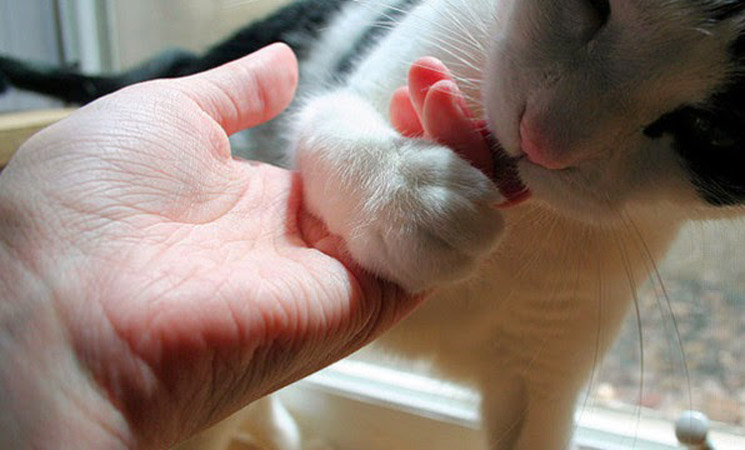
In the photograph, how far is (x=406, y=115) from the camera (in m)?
0.82

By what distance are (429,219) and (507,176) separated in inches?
5.6

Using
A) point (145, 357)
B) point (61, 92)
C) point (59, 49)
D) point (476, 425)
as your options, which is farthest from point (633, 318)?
point (59, 49)

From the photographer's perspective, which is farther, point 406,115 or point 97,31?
point 97,31

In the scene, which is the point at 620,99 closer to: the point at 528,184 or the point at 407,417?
the point at 528,184

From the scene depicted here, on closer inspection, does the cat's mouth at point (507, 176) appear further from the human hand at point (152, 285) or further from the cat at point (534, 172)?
the human hand at point (152, 285)

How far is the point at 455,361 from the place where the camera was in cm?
107

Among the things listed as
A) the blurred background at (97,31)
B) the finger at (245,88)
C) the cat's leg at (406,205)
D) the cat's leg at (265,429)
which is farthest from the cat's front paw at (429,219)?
the blurred background at (97,31)

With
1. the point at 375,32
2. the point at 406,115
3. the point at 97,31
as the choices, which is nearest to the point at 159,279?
the point at 406,115

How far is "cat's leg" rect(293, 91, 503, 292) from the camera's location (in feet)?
2.17

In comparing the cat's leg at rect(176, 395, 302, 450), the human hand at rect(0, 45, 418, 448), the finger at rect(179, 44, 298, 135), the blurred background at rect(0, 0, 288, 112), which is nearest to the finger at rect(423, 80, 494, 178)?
the human hand at rect(0, 45, 418, 448)

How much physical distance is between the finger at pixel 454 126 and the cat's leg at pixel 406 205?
0.03m

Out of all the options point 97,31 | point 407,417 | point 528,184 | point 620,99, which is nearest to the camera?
point 620,99

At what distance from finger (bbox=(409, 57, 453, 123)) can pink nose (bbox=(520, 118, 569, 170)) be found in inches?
5.6

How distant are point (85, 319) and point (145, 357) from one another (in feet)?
0.21
